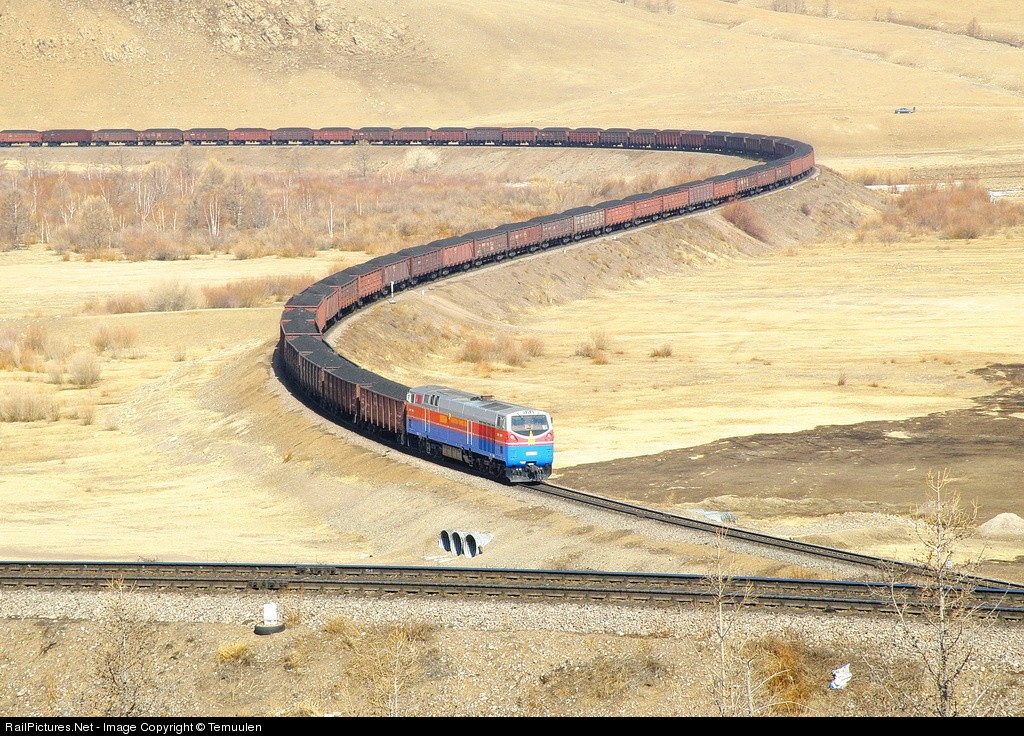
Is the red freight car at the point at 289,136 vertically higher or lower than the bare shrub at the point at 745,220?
lower

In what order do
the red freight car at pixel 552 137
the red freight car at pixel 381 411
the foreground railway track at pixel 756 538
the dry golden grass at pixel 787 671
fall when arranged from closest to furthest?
1. the dry golden grass at pixel 787 671
2. the foreground railway track at pixel 756 538
3. the red freight car at pixel 381 411
4. the red freight car at pixel 552 137

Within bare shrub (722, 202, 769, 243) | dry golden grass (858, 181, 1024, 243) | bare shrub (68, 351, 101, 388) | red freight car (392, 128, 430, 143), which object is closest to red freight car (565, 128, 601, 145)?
red freight car (392, 128, 430, 143)

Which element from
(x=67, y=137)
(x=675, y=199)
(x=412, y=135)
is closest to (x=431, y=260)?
(x=675, y=199)

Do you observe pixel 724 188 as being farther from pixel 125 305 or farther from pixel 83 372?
pixel 83 372

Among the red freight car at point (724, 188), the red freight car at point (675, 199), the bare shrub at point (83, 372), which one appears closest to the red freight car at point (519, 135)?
the red freight car at point (724, 188)

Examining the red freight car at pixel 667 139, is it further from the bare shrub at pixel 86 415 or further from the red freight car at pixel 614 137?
the bare shrub at pixel 86 415

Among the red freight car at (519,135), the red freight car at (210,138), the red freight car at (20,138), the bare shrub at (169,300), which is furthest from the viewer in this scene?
the red freight car at (210,138)

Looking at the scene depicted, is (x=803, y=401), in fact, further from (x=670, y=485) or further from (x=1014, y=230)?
(x=1014, y=230)

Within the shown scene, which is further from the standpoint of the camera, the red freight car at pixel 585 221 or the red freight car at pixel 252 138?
the red freight car at pixel 252 138
